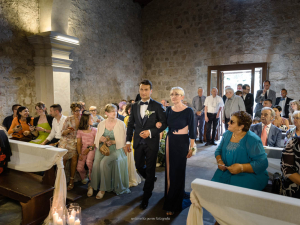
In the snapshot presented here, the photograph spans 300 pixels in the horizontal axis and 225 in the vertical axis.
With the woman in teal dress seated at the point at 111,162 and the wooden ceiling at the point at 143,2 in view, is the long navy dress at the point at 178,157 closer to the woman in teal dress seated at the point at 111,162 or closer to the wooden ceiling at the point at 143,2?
the woman in teal dress seated at the point at 111,162

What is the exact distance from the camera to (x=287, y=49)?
708 centimetres

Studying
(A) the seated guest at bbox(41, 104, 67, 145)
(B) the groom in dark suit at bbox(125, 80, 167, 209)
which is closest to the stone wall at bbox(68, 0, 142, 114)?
(A) the seated guest at bbox(41, 104, 67, 145)

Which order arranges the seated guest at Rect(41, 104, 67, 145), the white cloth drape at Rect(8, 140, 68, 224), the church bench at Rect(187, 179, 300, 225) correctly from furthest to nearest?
the seated guest at Rect(41, 104, 67, 145) < the white cloth drape at Rect(8, 140, 68, 224) < the church bench at Rect(187, 179, 300, 225)

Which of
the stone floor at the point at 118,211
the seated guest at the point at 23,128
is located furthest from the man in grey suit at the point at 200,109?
the seated guest at the point at 23,128

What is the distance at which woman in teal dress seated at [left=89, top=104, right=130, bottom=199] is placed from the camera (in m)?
3.42

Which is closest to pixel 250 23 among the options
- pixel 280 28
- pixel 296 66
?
pixel 280 28

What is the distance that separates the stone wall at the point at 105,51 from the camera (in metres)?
6.82

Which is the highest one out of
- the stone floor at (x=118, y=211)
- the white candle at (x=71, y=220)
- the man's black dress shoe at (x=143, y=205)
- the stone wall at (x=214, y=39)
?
the stone wall at (x=214, y=39)

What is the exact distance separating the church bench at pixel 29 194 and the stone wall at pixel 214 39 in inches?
271

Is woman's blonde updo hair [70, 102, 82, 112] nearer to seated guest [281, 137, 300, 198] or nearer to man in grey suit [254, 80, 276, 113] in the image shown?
seated guest [281, 137, 300, 198]

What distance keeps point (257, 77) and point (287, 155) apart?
6394mm

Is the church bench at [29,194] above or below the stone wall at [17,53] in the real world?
below

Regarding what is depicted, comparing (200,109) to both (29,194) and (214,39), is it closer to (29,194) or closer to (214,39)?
(214,39)

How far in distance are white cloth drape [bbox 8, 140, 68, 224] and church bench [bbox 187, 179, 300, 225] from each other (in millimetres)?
1668
